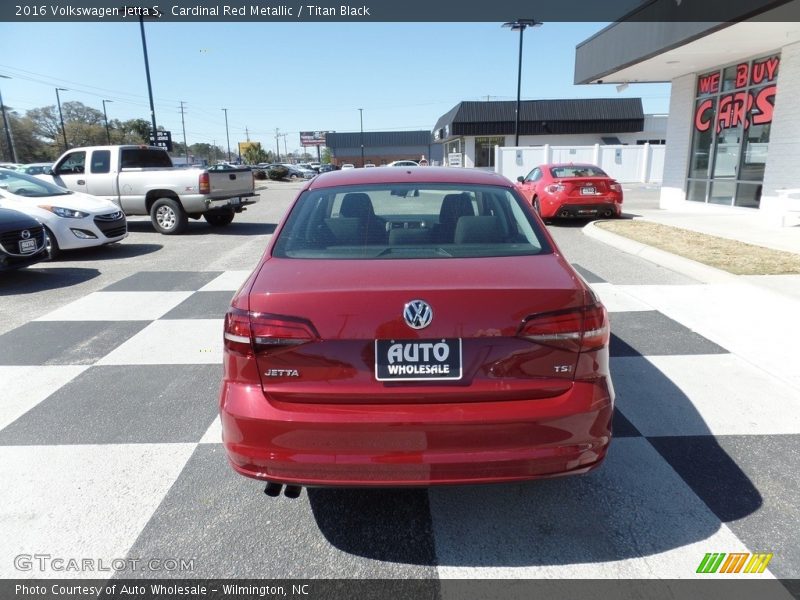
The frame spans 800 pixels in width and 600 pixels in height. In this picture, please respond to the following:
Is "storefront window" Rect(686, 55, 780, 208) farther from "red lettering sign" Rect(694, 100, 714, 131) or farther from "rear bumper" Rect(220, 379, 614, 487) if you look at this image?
"rear bumper" Rect(220, 379, 614, 487)

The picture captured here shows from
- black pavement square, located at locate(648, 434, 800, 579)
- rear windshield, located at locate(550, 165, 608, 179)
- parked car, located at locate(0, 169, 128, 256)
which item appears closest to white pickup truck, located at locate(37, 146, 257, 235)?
parked car, located at locate(0, 169, 128, 256)

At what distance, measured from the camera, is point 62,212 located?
30.4ft

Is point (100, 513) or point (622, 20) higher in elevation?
point (622, 20)

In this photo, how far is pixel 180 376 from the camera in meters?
4.39

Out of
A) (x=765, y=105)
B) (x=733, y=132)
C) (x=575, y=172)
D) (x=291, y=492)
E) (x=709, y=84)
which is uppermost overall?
(x=709, y=84)

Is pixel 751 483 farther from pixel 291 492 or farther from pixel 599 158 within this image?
pixel 599 158

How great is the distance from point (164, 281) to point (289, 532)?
6.07m

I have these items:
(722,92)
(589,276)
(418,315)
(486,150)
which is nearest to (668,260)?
(589,276)

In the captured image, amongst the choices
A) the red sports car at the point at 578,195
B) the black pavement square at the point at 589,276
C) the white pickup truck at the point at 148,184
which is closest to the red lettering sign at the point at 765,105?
the red sports car at the point at 578,195

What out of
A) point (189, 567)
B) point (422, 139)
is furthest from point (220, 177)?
point (422, 139)

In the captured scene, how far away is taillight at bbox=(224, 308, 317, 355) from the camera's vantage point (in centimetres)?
221

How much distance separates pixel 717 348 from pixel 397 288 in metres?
3.92

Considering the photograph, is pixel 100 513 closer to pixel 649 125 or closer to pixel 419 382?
pixel 419 382

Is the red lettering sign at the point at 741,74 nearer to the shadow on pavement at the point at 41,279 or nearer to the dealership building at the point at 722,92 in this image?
the dealership building at the point at 722,92
